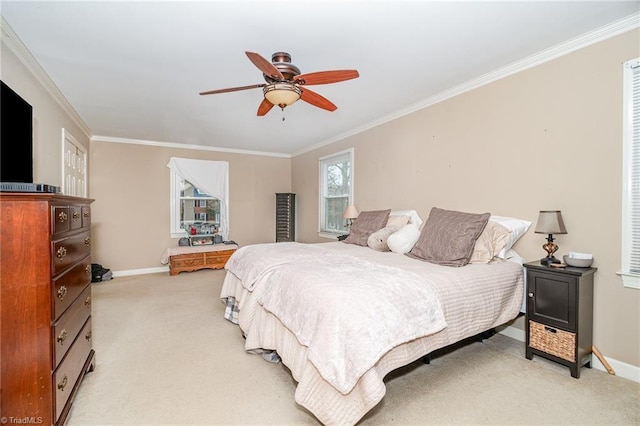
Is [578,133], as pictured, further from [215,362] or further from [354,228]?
[215,362]

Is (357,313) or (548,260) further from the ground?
(548,260)

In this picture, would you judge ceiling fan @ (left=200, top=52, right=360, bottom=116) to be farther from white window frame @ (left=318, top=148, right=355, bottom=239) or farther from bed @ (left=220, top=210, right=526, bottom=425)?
white window frame @ (left=318, top=148, right=355, bottom=239)

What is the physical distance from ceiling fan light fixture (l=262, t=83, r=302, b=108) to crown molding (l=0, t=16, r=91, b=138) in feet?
5.98

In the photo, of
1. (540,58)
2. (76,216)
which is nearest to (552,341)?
(540,58)

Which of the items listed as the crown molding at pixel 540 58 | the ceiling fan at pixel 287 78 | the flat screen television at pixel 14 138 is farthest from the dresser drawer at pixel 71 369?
the crown molding at pixel 540 58

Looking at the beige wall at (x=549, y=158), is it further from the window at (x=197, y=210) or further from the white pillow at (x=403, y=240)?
the window at (x=197, y=210)

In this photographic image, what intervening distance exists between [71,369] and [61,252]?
726mm

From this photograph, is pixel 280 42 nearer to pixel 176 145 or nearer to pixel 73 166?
pixel 73 166

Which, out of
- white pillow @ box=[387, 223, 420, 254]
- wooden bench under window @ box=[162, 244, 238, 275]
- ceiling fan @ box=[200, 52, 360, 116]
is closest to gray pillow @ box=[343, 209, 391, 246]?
white pillow @ box=[387, 223, 420, 254]

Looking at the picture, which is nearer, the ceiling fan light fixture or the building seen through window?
the ceiling fan light fixture

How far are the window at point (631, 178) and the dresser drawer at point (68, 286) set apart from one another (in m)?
3.54

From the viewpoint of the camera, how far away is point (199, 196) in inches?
235

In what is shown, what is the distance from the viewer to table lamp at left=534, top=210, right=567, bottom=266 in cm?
225

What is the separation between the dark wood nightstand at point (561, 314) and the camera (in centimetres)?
207
